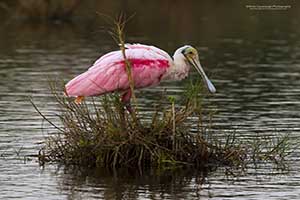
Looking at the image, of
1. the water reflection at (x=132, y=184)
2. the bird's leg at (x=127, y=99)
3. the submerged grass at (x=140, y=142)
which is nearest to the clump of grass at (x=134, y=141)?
the submerged grass at (x=140, y=142)

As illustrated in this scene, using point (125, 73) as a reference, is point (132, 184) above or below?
below

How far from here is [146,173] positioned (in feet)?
45.7

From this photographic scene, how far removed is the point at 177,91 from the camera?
71.3 feet

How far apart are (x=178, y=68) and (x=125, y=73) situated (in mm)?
700

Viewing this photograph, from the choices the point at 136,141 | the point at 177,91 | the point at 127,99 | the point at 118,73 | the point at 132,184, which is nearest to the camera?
the point at 132,184

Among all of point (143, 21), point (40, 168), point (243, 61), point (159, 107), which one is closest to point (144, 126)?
point (159, 107)

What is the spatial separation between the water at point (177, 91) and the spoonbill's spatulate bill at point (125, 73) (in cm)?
105

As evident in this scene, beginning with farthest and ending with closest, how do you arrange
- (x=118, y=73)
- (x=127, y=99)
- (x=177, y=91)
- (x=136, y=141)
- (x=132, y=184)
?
(x=177, y=91) → (x=127, y=99) → (x=118, y=73) → (x=136, y=141) → (x=132, y=184)

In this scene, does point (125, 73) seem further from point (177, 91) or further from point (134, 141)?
point (177, 91)

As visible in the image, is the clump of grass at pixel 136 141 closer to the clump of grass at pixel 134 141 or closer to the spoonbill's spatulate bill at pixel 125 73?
the clump of grass at pixel 134 141

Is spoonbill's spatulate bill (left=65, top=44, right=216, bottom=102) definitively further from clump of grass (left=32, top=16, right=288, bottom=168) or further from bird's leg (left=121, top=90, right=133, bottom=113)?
clump of grass (left=32, top=16, right=288, bottom=168)

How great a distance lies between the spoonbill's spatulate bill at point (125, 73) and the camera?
14.4 meters

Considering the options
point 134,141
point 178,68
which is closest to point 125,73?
point 178,68

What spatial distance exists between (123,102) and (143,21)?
1110 inches
